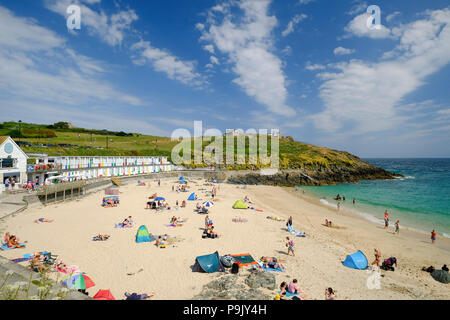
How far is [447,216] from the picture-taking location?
26.1 metres

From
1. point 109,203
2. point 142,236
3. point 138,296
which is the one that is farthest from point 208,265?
point 109,203

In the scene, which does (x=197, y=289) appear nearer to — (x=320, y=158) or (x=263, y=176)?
(x=263, y=176)

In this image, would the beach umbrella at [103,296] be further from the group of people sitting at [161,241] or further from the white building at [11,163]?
the white building at [11,163]

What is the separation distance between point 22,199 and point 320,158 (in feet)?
233

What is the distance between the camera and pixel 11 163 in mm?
24016

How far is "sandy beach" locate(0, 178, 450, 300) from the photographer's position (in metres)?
10.2

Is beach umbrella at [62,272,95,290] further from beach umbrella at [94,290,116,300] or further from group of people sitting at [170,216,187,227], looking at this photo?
group of people sitting at [170,216,187,227]

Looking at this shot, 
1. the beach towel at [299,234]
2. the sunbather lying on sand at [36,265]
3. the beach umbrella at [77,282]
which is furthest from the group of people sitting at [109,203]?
the beach towel at [299,234]

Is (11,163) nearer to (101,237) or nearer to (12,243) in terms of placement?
(12,243)

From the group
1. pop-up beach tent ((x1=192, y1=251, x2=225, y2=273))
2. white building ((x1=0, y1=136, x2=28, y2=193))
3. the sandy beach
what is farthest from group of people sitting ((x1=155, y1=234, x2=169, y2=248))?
white building ((x1=0, y1=136, x2=28, y2=193))

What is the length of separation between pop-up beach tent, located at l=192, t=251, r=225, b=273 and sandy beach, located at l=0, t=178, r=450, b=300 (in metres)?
0.30

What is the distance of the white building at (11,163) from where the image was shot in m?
23.0

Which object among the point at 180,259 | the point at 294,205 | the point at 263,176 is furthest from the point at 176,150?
the point at 180,259

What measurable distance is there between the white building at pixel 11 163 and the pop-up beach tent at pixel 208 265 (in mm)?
22848
